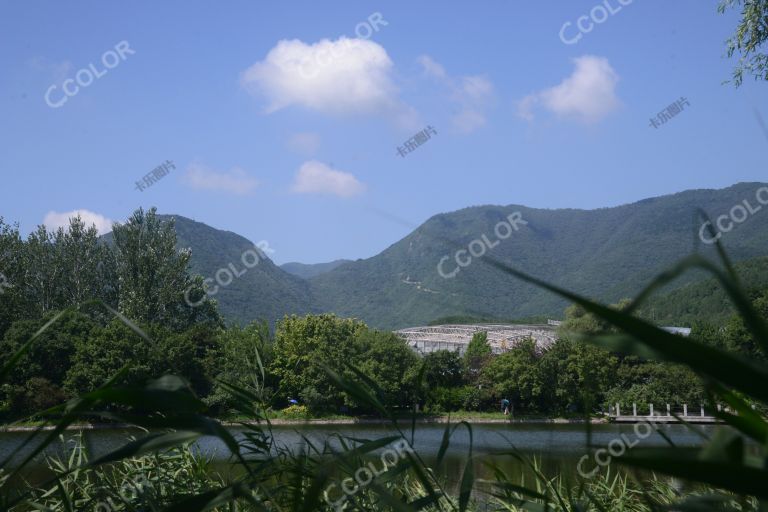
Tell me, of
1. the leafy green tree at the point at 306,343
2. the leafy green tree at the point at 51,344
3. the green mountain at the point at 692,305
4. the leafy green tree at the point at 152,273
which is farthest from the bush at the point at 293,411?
the green mountain at the point at 692,305

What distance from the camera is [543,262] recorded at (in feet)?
414

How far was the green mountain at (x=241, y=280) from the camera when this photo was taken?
106 m

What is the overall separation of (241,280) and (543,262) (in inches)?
1842

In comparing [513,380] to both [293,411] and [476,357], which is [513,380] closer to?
[476,357]

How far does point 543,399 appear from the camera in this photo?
4109 cm

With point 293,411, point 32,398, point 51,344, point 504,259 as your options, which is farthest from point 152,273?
point 504,259

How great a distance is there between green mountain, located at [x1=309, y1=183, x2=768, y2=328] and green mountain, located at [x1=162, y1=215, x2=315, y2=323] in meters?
10.1

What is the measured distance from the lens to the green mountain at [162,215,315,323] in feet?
348

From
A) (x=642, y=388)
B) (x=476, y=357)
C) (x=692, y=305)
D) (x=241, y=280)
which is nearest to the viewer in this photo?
(x=642, y=388)

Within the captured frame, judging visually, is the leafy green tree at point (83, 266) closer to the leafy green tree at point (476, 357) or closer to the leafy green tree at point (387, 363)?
Result: the leafy green tree at point (387, 363)

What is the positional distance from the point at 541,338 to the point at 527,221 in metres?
105

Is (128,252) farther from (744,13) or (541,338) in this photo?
(744,13)

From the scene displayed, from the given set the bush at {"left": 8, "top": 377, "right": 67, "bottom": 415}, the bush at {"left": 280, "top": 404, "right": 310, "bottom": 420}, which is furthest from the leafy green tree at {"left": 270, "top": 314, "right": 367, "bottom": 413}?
the bush at {"left": 8, "top": 377, "right": 67, "bottom": 415}

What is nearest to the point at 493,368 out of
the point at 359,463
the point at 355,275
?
the point at 359,463
